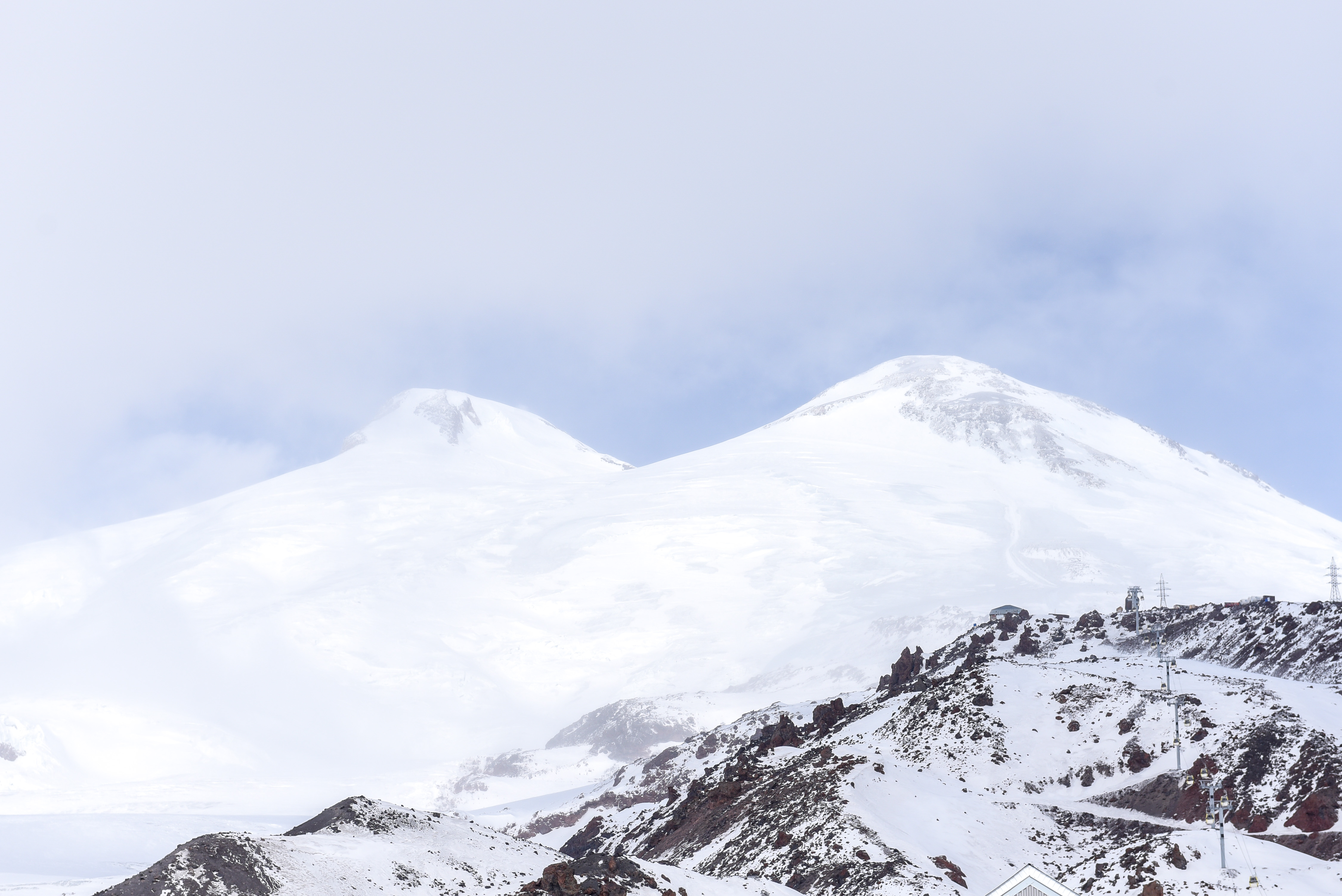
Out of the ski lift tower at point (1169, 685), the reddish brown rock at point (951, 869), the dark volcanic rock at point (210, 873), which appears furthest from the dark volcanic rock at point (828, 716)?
the dark volcanic rock at point (210, 873)

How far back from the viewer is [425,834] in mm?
55594

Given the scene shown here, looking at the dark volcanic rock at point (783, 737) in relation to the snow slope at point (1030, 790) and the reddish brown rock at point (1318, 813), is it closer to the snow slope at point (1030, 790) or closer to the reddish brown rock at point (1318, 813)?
the snow slope at point (1030, 790)

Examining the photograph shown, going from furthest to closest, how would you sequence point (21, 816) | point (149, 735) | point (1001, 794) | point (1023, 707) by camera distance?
point (149, 735), point (21, 816), point (1023, 707), point (1001, 794)

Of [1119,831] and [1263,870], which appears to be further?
[1119,831]

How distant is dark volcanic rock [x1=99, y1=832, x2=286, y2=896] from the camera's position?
41.9 metres

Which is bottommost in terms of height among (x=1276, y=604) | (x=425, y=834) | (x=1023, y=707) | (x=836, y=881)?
(x=836, y=881)

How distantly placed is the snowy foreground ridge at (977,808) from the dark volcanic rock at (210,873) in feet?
0.36

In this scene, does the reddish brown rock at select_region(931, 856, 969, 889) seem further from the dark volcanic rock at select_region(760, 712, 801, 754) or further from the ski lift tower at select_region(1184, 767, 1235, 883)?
the dark volcanic rock at select_region(760, 712, 801, 754)

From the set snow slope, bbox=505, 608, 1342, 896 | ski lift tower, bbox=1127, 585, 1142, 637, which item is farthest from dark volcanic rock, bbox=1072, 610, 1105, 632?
snow slope, bbox=505, 608, 1342, 896

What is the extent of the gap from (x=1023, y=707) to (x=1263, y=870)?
3723cm

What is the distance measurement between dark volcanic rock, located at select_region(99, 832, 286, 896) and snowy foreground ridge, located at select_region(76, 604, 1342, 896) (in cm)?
11

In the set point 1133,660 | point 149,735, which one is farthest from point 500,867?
point 149,735

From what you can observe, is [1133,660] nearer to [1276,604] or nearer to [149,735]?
[1276,604]

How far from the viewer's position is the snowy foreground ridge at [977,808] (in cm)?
4606
